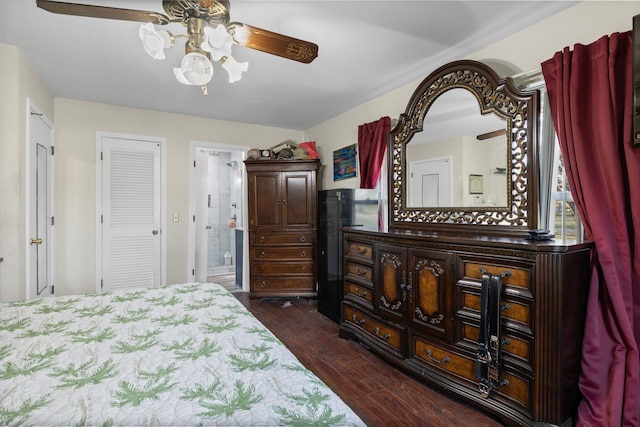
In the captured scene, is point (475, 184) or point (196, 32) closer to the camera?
point (196, 32)

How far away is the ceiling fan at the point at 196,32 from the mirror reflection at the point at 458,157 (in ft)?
4.28

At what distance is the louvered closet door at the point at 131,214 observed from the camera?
3.76 m

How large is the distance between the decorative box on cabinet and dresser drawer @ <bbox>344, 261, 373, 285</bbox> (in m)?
0.05

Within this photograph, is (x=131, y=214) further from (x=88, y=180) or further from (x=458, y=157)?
(x=458, y=157)

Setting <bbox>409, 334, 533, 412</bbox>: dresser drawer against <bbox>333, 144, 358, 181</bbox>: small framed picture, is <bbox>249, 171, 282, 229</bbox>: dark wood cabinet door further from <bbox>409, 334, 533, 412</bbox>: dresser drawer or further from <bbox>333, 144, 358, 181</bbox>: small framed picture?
<bbox>409, 334, 533, 412</bbox>: dresser drawer

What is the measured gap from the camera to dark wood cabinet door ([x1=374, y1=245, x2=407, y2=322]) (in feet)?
7.42

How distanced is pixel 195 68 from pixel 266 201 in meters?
2.60

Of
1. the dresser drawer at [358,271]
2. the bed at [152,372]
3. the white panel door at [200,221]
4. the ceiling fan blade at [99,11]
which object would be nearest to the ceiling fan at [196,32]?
the ceiling fan blade at [99,11]

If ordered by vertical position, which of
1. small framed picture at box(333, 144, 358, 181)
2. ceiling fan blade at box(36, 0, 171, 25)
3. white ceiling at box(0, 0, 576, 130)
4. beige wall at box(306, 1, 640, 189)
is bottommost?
small framed picture at box(333, 144, 358, 181)

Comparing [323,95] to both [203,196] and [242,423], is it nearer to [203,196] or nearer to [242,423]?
[203,196]

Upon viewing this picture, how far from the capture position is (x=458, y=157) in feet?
7.96

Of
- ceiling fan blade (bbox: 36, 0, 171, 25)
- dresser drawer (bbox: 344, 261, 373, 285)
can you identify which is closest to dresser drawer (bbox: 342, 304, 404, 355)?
dresser drawer (bbox: 344, 261, 373, 285)

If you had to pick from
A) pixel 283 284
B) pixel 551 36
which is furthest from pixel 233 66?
pixel 283 284

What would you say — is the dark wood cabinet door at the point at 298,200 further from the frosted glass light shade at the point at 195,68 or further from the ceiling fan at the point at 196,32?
the frosted glass light shade at the point at 195,68
